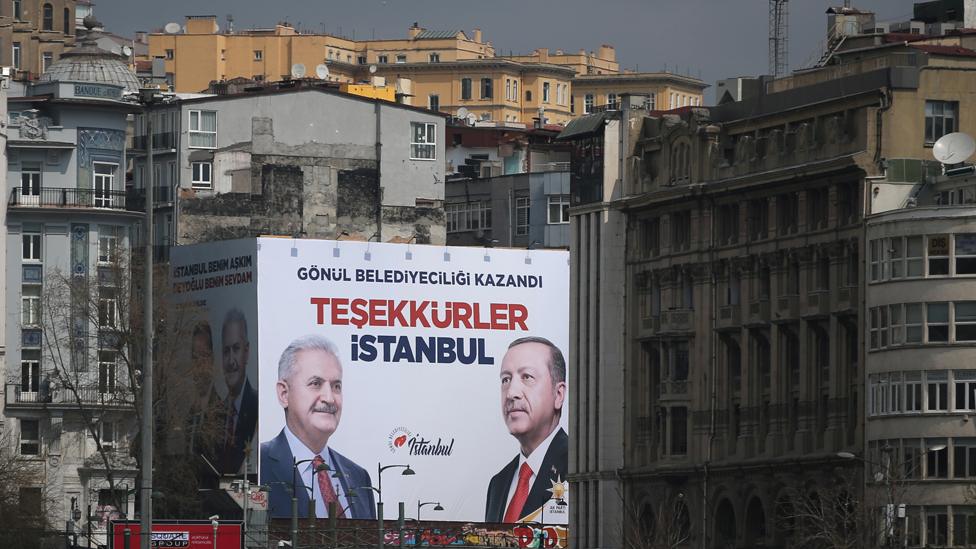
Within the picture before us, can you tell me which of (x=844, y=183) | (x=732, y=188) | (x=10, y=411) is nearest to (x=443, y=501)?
(x=10, y=411)

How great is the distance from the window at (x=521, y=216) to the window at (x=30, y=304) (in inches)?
1364

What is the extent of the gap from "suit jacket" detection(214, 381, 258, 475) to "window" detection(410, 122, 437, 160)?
23.9 meters

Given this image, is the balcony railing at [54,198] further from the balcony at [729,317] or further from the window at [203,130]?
the balcony at [729,317]

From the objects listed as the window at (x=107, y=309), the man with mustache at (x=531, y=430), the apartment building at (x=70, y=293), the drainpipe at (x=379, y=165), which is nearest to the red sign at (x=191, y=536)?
the apartment building at (x=70, y=293)

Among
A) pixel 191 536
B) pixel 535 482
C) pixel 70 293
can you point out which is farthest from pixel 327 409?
pixel 191 536

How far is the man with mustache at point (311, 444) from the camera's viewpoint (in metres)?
146

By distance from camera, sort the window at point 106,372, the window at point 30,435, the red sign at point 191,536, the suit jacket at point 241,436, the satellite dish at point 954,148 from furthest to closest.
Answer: the suit jacket at point 241,436
the window at point 30,435
the window at point 106,372
the satellite dish at point 954,148
the red sign at point 191,536

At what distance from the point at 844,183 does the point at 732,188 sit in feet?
32.8

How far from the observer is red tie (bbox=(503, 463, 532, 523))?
6058 inches

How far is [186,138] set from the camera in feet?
530

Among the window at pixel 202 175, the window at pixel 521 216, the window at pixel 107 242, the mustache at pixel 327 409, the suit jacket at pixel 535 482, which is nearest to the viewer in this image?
the mustache at pixel 327 409

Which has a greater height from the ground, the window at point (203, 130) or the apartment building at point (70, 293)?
the window at point (203, 130)

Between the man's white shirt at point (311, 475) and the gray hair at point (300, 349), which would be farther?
the gray hair at point (300, 349)

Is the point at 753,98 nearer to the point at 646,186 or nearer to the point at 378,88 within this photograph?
the point at 646,186
